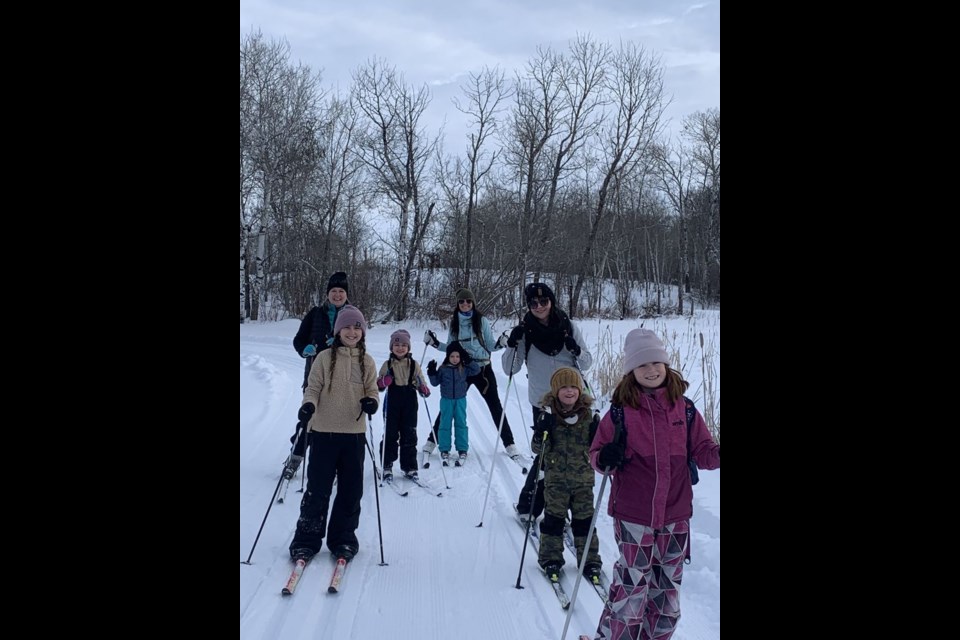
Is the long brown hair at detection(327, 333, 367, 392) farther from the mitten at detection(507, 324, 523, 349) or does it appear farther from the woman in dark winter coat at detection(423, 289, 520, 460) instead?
the woman in dark winter coat at detection(423, 289, 520, 460)

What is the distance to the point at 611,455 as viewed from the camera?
2926mm

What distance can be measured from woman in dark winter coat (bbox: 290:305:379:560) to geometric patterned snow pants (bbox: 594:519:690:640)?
1.99 m

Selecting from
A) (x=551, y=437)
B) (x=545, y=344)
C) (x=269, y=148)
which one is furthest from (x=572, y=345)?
(x=269, y=148)

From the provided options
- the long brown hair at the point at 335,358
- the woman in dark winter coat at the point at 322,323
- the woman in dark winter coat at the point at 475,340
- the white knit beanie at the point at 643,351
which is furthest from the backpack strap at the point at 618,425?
the woman in dark winter coat at the point at 475,340

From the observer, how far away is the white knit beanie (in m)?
2.99

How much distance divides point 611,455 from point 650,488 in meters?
0.24

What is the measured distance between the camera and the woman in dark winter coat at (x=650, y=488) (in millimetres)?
2916

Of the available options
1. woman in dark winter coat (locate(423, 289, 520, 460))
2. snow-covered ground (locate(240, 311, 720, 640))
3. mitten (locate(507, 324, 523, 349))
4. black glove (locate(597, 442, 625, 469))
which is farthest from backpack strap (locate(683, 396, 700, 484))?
woman in dark winter coat (locate(423, 289, 520, 460))

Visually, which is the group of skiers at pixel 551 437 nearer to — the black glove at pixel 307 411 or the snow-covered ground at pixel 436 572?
the black glove at pixel 307 411

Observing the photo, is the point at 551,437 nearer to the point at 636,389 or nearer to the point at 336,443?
the point at 636,389
